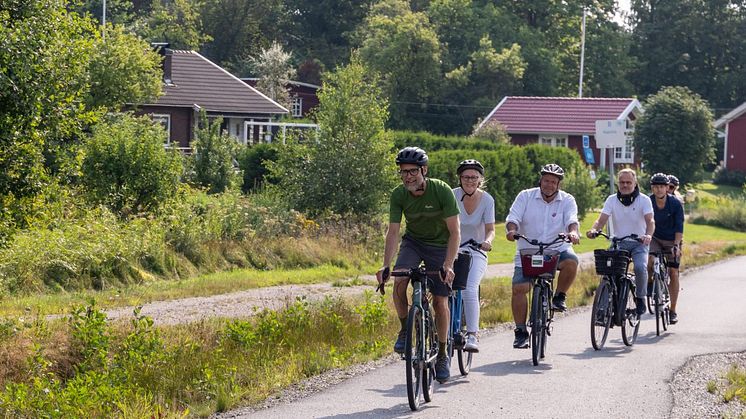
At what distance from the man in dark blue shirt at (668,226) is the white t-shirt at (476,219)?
4585 millimetres

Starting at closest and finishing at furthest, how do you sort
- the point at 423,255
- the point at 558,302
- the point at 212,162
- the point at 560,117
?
the point at 423,255
the point at 558,302
the point at 212,162
the point at 560,117

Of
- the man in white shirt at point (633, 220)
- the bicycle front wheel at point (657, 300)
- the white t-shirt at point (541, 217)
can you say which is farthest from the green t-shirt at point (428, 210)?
the bicycle front wheel at point (657, 300)

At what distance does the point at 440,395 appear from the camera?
398 inches

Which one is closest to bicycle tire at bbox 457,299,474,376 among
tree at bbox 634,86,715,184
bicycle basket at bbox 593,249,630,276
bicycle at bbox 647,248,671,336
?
bicycle basket at bbox 593,249,630,276

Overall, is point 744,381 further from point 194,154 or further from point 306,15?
point 306,15

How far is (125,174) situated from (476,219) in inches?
550

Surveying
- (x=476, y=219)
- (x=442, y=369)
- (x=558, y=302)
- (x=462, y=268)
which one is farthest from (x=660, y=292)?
(x=442, y=369)

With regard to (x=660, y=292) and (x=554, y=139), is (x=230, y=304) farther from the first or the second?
(x=554, y=139)

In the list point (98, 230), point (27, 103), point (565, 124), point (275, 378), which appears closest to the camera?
point (275, 378)

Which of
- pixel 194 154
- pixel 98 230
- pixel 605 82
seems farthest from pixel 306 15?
pixel 98 230

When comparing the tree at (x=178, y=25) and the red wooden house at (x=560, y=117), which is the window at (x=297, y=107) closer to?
the tree at (x=178, y=25)

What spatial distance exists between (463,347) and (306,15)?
8263cm

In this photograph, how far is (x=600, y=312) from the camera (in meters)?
12.9

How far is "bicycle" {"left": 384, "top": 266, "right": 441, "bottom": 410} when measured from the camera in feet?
30.0
